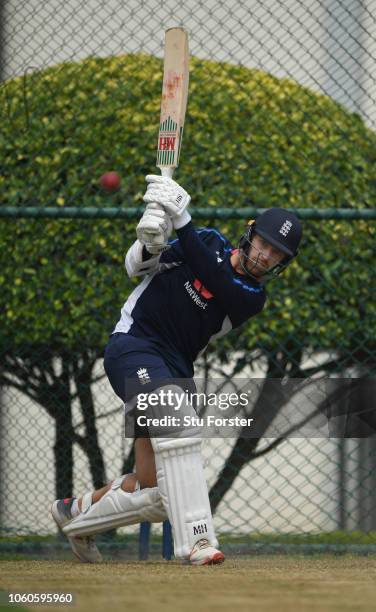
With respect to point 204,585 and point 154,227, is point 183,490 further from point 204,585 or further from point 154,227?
point 154,227

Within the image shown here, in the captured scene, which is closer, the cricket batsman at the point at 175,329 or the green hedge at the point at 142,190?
the cricket batsman at the point at 175,329

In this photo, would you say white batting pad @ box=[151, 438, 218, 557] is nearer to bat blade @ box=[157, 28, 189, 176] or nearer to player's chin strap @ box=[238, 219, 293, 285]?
player's chin strap @ box=[238, 219, 293, 285]

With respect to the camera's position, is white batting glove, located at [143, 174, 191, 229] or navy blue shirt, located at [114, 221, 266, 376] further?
navy blue shirt, located at [114, 221, 266, 376]

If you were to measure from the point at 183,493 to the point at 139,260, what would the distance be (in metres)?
0.91

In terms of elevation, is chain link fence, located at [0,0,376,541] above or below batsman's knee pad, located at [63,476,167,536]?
above

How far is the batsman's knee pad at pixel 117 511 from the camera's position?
4.50 metres

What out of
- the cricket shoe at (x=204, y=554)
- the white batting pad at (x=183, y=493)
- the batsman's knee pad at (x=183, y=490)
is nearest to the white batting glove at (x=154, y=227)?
the batsman's knee pad at (x=183, y=490)

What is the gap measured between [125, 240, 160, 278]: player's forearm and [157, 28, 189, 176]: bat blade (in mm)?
361

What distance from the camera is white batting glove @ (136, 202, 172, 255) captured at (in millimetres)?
4281

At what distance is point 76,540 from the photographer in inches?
189

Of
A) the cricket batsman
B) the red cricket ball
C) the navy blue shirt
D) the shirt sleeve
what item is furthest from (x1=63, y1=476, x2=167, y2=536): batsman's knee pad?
the red cricket ball

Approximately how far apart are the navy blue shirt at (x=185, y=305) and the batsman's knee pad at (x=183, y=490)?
346mm

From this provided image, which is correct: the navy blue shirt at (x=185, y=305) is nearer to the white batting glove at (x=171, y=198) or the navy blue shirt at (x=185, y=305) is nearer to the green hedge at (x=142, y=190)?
the white batting glove at (x=171, y=198)

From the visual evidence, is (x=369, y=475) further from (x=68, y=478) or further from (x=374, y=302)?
(x=68, y=478)
